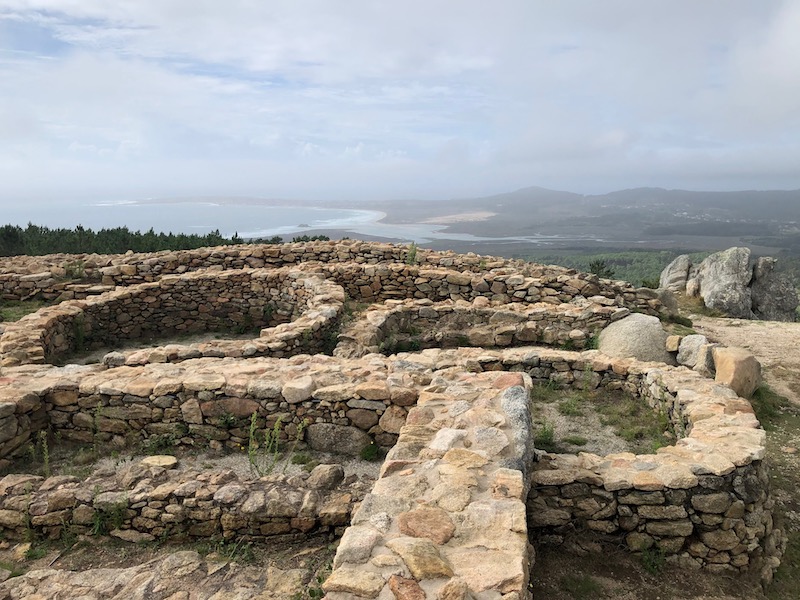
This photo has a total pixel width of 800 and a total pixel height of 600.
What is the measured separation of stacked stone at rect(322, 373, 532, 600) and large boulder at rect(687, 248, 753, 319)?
54.2 feet

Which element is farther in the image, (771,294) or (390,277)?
(771,294)

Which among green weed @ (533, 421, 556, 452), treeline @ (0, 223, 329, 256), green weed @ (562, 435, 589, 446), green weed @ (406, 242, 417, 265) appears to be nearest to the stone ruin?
green weed @ (533, 421, 556, 452)

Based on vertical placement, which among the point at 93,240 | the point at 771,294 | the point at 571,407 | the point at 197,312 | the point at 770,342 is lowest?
the point at 771,294

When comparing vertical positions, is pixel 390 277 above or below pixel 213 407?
above

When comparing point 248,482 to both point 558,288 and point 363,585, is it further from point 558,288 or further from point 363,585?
point 558,288

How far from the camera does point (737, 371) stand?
8125 mm

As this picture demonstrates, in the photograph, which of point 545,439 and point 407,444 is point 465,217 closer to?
point 545,439

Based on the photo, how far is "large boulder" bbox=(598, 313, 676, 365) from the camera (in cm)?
927

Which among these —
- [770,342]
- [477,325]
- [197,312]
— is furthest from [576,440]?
[197,312]

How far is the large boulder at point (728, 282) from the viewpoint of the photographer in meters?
18.1

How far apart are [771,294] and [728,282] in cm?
372

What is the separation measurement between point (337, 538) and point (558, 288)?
9544 millimetres

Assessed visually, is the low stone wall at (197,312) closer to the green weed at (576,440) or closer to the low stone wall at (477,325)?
the low stone wall at (477,325)

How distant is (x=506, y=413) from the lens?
5.00 meters
